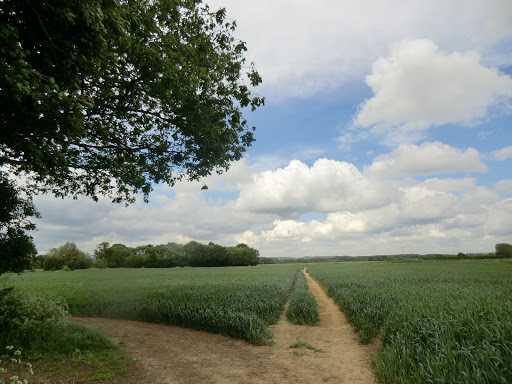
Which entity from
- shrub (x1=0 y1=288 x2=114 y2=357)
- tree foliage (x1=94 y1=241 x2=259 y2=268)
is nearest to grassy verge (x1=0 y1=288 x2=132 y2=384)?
shrub (x1=0 y1=288 x2=114 y2=357)

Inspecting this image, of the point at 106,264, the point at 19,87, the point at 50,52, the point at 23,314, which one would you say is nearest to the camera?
the point at 19,87

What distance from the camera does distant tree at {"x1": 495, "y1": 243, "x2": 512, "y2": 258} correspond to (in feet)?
308

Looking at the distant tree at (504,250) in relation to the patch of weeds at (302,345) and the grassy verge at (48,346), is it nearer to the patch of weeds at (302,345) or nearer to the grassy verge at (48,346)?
the patch of weeds at (302,345)

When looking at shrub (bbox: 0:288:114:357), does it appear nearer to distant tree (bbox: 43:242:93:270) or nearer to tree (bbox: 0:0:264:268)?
tree (bbox: 0:0:264:268)

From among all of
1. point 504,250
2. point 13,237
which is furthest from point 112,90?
point 504,250

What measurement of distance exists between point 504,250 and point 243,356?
130 m

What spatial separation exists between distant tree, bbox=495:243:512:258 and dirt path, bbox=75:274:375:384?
116m

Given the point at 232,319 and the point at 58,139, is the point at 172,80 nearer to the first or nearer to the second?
the point at 58,139

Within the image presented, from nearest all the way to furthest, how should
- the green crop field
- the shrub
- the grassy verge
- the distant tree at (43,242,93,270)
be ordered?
the green crop field
the grassy verge
the shrub
the distant tree at (43,242,93,270)

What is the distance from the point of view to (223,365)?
289 inches

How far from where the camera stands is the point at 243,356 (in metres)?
8.07

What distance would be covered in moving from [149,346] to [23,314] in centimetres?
368

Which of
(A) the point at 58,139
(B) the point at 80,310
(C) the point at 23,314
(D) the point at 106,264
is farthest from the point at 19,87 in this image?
(D) the point at 106,264

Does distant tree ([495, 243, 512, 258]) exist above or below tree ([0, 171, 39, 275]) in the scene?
below
